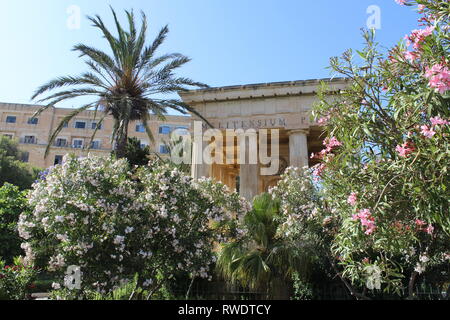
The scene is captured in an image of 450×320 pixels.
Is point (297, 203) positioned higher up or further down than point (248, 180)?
further down

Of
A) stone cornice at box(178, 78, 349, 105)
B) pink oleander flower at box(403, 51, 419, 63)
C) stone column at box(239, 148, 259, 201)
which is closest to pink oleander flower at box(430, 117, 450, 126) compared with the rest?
pink oleander flower at box(403, 51, 419, 63)

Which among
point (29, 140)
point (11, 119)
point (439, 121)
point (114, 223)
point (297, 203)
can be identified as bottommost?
point (114, 223)

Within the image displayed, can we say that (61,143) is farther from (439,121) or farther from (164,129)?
(439,121)

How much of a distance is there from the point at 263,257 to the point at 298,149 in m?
7.61

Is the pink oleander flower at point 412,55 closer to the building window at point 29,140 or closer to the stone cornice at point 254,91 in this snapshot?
the stone cornice at point 254,91

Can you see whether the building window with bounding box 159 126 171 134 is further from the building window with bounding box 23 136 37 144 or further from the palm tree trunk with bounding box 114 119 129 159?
the palm tree trunk with bounding box 114 119 129 159

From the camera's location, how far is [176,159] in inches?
875

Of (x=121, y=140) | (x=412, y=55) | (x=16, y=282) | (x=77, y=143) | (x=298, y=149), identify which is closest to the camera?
(x=412, y=55)

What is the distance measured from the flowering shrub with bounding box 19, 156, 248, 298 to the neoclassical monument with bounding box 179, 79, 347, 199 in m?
7.81

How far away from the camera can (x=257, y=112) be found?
16.9m

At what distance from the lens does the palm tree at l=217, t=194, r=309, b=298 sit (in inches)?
353

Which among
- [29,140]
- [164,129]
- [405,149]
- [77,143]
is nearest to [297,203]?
[405,149]

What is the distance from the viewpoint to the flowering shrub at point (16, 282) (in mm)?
8539
